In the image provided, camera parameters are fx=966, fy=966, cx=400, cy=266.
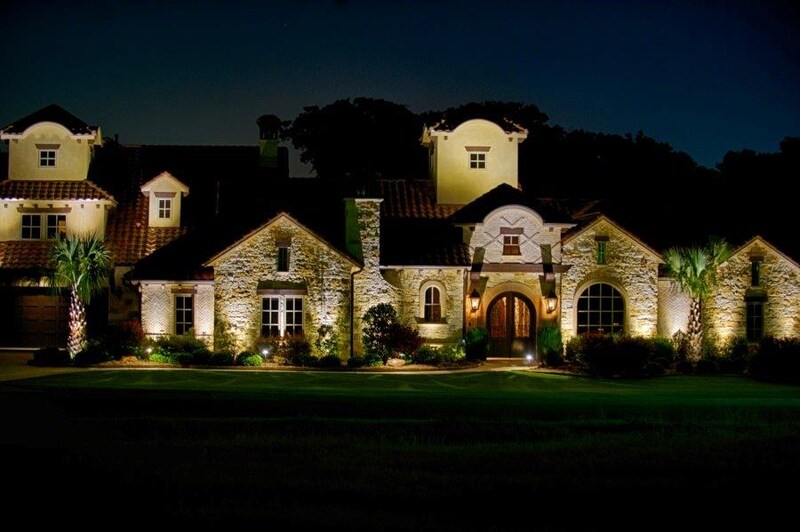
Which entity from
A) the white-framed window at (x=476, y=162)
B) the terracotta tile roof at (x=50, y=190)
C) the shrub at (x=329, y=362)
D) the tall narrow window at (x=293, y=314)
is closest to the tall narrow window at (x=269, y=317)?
the tall narrow window at (x=293, y=314)

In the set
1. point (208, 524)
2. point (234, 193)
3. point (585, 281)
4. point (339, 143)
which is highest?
point (339, 143)

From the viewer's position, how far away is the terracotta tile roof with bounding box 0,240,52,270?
34.8 meters

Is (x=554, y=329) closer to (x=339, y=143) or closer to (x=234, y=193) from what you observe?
(x=234, y=193)

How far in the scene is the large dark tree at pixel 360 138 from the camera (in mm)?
54406

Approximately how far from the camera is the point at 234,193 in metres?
37.9

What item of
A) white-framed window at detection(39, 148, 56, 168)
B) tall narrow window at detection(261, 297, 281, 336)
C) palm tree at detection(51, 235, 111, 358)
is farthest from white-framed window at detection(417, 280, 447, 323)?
white-framed window at detection(39, 148, 56, 168)

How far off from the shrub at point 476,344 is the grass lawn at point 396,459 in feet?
32.5

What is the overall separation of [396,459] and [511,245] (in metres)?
20.8

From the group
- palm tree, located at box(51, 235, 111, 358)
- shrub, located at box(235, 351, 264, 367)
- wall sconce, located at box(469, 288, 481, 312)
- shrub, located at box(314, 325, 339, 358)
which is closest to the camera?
shrub, located at box(235, 351, 264, 367)

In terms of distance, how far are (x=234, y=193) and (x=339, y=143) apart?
18552 mm

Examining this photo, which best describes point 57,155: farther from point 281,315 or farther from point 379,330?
point 379,330

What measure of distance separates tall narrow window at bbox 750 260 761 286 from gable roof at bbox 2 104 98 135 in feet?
80.6

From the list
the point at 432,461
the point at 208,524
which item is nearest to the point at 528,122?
the point at 432,461

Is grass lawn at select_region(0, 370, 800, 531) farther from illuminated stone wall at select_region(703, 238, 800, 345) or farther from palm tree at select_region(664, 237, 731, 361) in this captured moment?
illuminated stone wall at select_region(703, 238, 800, 345)
